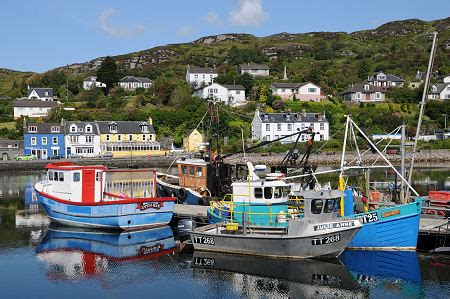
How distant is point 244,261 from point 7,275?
9200 millimetres

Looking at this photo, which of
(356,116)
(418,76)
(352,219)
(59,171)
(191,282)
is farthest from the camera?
(418,76)

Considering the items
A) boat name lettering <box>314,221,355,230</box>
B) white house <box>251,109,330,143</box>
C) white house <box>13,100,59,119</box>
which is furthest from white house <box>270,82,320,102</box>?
boat name lettering <box>314,221,355,230</box>

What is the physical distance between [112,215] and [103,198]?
231 centimetres

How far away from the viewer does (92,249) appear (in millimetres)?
25656

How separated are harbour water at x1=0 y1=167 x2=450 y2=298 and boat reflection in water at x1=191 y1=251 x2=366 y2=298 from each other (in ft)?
0.11

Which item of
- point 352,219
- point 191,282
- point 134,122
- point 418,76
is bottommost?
point 191,282

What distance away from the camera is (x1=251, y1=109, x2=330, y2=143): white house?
77.0 m

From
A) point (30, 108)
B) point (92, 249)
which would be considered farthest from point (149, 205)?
point (30, 108)

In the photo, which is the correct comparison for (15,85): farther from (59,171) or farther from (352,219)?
(352,219)

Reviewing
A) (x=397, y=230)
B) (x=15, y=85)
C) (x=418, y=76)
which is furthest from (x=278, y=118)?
(x=15, y=85)

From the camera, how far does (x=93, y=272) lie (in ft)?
72.5

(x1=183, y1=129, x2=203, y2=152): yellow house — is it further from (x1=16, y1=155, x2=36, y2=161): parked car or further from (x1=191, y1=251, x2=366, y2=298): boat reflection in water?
(x1=191, y1=251, x2=366, y2=298): boat reflection in water

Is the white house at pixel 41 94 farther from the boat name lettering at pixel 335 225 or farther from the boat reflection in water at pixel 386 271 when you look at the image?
the boat name lettering at pixel 335 225

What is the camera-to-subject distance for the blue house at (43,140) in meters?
72.4
